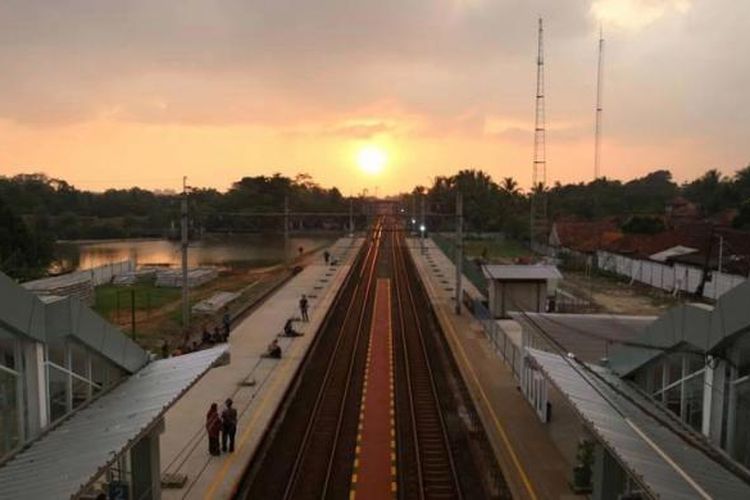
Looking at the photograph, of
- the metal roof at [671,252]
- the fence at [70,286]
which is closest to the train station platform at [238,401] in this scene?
the fence at [70,286]

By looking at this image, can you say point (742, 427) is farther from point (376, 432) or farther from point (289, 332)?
point (289, 332)

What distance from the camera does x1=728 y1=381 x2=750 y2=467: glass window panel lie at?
8977 millimetres

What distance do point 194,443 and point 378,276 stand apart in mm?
40748

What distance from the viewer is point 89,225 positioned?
115062 mm

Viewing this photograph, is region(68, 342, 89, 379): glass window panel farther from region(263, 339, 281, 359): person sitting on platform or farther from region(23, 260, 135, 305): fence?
region(23, 260, 135, 305): fence

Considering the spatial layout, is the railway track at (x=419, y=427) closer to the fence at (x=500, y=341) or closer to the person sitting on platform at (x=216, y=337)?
the fence at (x=500, y=341)

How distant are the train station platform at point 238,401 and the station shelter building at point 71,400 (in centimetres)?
208

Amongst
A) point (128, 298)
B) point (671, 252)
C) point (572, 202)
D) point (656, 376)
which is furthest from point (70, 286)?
point (572, 202)

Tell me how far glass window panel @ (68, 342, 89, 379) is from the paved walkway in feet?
20.0

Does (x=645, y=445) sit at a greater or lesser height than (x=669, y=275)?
greater

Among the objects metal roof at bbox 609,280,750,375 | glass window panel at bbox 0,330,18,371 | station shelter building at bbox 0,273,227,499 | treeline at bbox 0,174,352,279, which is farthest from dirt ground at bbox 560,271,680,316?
treeline at bbox 0,174,352,279

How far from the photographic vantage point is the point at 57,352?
1010cm

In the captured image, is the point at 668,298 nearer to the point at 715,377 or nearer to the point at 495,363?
the point at 495,363

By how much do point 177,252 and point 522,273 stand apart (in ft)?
254
